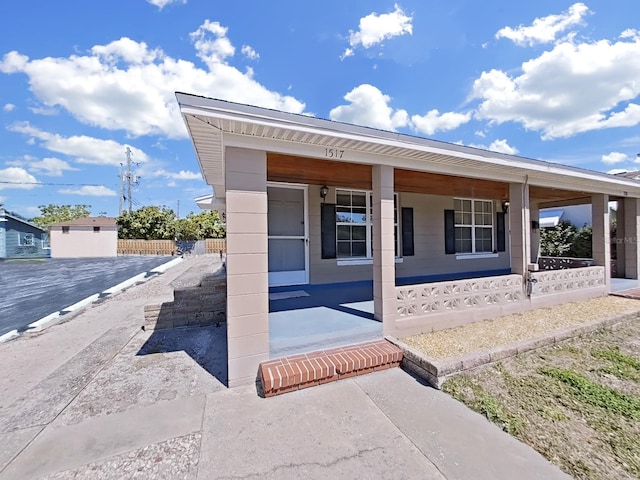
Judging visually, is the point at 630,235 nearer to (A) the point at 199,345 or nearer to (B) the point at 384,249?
(B) the point at 384,249

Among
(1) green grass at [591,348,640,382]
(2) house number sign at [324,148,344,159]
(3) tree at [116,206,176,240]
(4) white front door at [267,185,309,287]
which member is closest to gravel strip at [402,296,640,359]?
(1) green grass at [591,348,640,382]

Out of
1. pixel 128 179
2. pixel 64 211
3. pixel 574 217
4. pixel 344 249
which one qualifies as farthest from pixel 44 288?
pixel 64 211

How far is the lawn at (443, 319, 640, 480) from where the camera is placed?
1.97m

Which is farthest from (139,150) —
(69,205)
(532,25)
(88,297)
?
(532,25)

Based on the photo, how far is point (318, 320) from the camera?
3988 mm

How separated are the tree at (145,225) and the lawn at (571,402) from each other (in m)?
27.4

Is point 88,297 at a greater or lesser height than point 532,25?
lesser

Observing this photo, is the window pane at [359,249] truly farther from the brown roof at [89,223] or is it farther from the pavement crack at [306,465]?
the brown roof at [89,223]

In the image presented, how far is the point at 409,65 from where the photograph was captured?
9461 millimetres

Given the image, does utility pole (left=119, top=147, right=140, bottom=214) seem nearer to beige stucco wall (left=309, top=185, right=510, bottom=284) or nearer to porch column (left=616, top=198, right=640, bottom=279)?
beige stucco wall (left=309, top=185, right=510, bottom=284)

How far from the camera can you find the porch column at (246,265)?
300 cm

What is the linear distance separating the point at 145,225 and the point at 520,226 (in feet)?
89.9

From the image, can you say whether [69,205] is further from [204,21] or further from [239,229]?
[239,229]

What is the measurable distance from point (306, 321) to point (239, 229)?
1739mm
